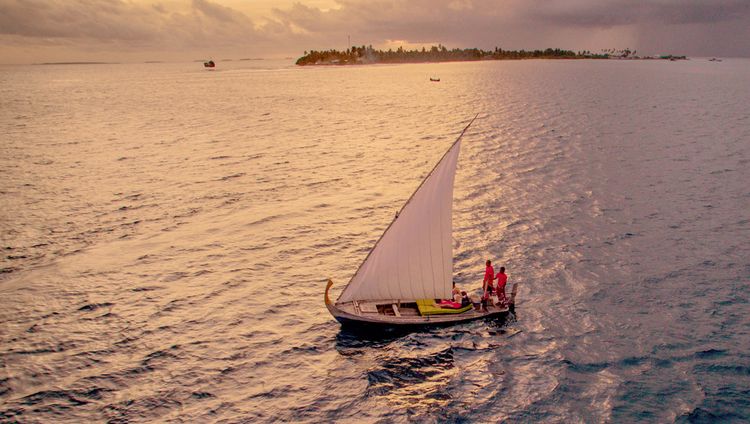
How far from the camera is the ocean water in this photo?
26.1m

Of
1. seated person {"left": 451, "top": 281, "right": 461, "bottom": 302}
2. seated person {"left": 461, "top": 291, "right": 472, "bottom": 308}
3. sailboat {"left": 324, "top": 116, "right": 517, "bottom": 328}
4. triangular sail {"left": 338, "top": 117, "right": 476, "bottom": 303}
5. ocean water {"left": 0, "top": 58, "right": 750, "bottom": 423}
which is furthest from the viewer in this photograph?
seated person {"left": 451, "top": 281, "right": 461, "bottom": 302}

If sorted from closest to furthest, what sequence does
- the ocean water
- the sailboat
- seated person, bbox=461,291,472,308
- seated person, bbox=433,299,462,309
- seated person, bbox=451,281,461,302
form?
1. the ocean water
2. the sailboat
3. seated person, bbox=433,299,462,309
4. seated person, bbox=461,291,472,308
5. seated person, bbox=451,281,461,302

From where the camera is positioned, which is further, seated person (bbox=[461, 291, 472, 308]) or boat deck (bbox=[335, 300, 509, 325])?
seated person (bbox=[461, 291, 472, 308])

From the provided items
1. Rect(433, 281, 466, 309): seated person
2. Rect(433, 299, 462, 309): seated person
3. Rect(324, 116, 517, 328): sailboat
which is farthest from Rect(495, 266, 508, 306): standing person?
Rect(433, 299, 462, 309): seated person

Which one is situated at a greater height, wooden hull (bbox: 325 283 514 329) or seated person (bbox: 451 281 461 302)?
seated person (bbox: 451 281 461 302)

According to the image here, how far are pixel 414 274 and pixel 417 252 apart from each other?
1635 millimetres

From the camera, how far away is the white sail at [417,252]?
98.9 feet

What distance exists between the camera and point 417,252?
103ft

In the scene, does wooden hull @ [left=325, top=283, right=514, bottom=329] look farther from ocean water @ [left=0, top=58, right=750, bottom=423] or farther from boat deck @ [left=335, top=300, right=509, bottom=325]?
ocean water @ [left=0, top=58, right=750, bottom=423]

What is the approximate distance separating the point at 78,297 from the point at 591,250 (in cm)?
4141

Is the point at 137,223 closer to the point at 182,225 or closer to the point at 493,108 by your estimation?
the point at 182,225

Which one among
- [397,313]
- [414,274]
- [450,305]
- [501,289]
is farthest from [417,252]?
[501,289]

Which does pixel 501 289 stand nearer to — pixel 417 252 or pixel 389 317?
pixel 417 252

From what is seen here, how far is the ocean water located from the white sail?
9.46 feet
